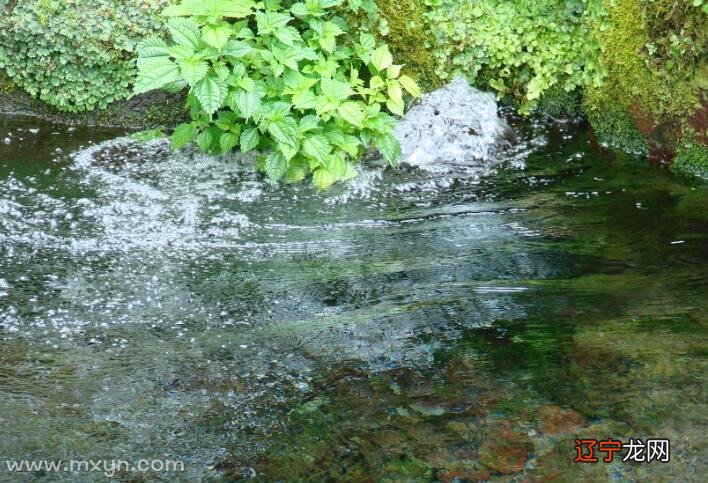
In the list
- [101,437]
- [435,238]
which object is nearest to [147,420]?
[101,437]

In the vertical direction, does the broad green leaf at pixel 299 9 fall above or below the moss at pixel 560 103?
above

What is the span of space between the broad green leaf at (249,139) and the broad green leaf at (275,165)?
15 cm

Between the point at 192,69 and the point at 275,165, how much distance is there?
3.02ft

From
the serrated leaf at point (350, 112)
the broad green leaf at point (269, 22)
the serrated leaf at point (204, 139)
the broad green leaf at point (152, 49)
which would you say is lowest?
the serrated leaf at point (204, 139)

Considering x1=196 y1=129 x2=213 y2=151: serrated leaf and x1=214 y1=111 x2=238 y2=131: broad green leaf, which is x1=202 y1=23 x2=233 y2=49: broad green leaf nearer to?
x1=214 y1=111 x2=238 y2=131: broad green leaf

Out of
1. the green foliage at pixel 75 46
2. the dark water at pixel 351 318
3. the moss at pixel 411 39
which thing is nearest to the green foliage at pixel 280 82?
the dark water at pixel 351 318

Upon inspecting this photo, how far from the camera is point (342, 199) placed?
5133 millimetres

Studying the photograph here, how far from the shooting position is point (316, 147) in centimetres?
498

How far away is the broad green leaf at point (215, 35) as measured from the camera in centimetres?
459

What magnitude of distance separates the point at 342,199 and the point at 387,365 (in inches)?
79.0

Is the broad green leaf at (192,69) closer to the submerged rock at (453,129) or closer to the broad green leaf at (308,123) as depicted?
the broad green leaf at (308,123)

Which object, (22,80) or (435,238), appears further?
(22,80)

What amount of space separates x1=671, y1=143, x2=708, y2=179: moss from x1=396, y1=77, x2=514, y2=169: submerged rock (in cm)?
129

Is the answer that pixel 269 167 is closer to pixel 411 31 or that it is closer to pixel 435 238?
pixel 435 238
